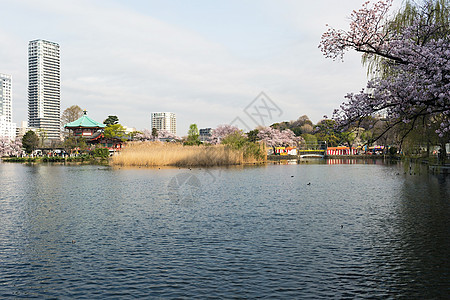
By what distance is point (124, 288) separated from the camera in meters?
7.63

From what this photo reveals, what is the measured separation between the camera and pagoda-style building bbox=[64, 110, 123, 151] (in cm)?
8806

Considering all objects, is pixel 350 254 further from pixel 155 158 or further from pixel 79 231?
pixel 155 158

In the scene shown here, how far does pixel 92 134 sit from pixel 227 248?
92625mm

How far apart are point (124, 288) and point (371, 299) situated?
14.6 feet

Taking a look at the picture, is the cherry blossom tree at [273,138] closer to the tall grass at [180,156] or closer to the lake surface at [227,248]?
the tall grass at [180,156]

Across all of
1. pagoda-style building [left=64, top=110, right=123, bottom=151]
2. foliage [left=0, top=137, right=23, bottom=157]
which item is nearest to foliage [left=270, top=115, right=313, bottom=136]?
pagoda-style building [left=64, top=110, right=123, bottom=151]

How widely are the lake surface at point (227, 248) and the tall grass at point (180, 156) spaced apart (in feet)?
96.7

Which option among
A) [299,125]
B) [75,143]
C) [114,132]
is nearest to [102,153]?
[75,143]

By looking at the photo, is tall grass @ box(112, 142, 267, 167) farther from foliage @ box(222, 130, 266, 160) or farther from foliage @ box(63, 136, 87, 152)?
foliage @ box(63, 136, 87, 152)

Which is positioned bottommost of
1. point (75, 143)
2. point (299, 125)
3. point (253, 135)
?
point (75, 143)

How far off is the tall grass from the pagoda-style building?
37.1 metres

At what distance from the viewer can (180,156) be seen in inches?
1905

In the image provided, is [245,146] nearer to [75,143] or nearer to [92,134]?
[75,143]

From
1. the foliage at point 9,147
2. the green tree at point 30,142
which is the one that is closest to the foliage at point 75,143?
the green tree at point 30,142
